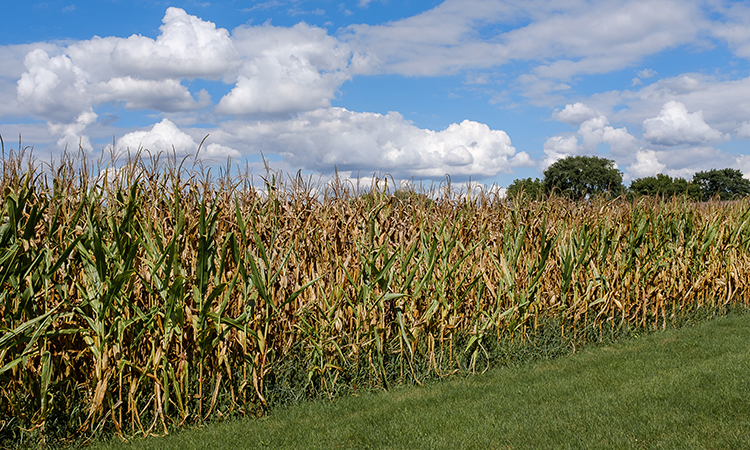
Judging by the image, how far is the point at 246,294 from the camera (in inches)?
157

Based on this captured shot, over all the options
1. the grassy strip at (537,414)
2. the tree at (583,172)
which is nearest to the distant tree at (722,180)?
the tree at (583,172)

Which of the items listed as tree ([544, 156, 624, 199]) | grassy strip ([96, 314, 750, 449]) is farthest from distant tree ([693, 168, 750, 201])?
grassy strip ([96, 314, 750, 449])

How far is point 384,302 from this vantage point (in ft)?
A: 16.0

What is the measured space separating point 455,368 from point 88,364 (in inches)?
127

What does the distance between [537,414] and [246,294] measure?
2.50 m

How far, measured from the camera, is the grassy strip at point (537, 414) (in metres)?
3.80

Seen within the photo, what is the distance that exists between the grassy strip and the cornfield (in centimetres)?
26

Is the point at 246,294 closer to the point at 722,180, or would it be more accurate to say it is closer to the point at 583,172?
the point at 583,172

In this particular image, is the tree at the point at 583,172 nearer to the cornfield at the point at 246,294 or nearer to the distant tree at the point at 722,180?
the distant tree at the point at 722,180

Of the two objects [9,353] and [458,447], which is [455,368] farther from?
[9,353]

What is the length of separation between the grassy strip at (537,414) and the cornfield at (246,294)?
26 cm

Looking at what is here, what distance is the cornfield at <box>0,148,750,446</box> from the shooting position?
12.1ft

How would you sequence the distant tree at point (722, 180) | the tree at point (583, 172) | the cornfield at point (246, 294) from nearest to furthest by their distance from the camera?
1. the cornfield at point (246, 294)
2. the tree at point (583, 172)
3. the distant tree at point (722, 180)

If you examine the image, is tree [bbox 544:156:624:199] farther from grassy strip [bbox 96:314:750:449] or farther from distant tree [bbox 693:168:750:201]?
grassy strip [bbox 96:314:750:449]
